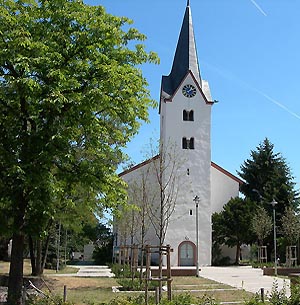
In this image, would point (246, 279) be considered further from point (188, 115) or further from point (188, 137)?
point (188, 115)

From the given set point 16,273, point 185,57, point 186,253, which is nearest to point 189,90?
point 185,57

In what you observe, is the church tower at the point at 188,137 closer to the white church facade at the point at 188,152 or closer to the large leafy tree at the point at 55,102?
the white church facade at the point at 188,152

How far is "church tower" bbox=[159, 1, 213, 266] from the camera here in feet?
164

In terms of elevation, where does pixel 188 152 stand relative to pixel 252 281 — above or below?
above

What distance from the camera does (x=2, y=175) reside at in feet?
41.9

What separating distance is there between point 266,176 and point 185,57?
19.2 m

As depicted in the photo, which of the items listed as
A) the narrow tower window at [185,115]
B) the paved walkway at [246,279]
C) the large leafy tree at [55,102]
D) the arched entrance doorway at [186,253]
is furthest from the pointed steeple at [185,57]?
the large leafy tree at [55,102]

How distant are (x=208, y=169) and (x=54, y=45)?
40086 millimetres

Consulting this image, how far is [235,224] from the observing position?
165 ft

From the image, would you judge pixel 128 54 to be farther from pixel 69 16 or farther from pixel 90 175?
pixel 90 175

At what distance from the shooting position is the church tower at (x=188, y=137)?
49.9 metres

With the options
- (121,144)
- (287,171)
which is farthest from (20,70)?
(287,171)

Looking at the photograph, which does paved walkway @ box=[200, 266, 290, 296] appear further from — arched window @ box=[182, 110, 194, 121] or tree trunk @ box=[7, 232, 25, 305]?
arched window @ box=[182, 110, 194, 121]

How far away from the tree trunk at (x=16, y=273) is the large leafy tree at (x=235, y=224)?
1513 inches
